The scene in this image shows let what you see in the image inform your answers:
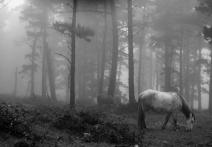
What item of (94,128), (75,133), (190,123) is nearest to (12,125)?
(75,133)

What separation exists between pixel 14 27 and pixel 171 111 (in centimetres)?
6859

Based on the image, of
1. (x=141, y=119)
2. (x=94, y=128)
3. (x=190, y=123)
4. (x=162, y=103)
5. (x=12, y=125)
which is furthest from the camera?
(x=162, y=103)

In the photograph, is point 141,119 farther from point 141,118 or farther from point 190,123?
point 190,123

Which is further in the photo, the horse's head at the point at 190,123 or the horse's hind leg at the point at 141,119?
the horse's head at the point at 190,123

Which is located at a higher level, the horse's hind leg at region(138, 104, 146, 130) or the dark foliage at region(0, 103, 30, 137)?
the dark foliage at region(0, 103, 30, 137)

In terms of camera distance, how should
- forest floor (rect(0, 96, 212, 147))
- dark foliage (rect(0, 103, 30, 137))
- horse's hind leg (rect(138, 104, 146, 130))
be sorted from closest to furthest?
forest floor (rect(0, 96, 212, 147))
dark foliage (rect(0, 103, 30, 137))
horse's hind leg (rect(138, 104, 146, 130))

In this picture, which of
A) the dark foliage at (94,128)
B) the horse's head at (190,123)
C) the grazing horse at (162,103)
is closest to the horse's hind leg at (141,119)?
the grazing horse at (162,103)

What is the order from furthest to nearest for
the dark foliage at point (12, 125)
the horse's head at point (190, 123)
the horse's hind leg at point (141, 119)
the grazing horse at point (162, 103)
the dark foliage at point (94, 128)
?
the grazing horse at point (162, 103) < the horse's head at point (190, 123) < the horse's hind leg at point (141, 119) < the dark foliage at point (94, 128) < the dark foliage at point (12, 125)

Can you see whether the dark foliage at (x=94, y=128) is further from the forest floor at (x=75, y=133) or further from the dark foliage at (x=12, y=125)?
the dark foliage at (x=12, y=125)

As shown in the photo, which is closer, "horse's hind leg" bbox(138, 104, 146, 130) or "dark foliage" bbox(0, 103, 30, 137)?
"dark foliage" bbox(0, 103, 30, 137)

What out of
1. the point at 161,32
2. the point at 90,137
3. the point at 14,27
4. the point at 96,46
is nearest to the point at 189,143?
the point at 90,137

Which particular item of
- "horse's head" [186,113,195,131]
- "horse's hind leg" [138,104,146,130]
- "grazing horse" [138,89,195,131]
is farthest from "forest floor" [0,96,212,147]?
"grazing horse" [138,89,195,131]

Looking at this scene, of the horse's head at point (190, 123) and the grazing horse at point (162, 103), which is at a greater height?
the grazing horse at point (162, 103)

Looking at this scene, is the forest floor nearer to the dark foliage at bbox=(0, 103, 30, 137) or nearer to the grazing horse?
the dark foliage at bbox=(0, 103, 30, 137)
